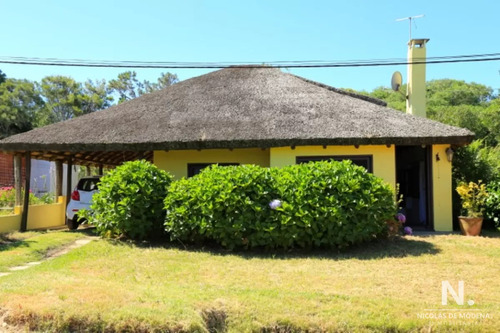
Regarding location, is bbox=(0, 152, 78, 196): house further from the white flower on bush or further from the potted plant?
the potted plant

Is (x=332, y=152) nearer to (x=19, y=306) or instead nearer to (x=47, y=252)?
(x=47, y=252)

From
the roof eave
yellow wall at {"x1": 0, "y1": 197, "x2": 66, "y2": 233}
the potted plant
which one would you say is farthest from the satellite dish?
yellow wall at {"x1": 0, "y1": 197, "x2": 66, "y2": 233}

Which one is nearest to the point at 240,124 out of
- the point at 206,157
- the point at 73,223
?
the point at 206,157

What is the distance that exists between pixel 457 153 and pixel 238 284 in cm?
945

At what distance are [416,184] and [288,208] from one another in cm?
742

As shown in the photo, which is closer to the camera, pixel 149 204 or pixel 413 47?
pixel 149 204

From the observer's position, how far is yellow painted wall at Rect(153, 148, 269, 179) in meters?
11.5

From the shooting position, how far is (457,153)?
1203 cm

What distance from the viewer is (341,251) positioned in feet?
25.0

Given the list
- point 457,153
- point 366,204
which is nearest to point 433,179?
point 457,153

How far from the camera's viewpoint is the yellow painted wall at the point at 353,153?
34.2 feet

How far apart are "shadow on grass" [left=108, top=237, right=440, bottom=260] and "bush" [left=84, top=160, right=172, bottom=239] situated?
0.36 meters
